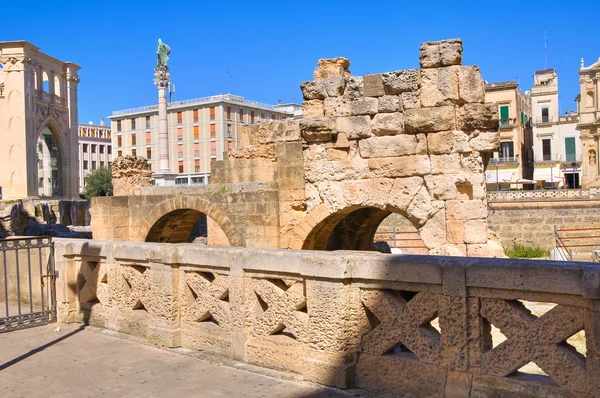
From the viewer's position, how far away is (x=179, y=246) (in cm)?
567

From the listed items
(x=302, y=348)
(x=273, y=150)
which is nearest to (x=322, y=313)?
(x=302, y=348)

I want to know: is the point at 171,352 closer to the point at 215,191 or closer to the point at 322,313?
the point at 322,313

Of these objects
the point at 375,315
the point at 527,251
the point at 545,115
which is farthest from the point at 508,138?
the point at 375,315

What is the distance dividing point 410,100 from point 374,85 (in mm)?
593

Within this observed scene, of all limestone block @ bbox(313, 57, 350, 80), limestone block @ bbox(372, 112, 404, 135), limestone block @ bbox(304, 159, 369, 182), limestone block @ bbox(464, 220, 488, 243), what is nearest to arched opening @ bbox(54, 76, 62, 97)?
limestone block @ bbox(313, 57, 350, 80)

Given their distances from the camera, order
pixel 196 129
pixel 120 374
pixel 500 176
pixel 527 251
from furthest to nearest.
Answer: pixel 196 129 < pixel 500 176 < pixel 527 251 < pixel 120 374

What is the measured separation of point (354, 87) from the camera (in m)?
9.39

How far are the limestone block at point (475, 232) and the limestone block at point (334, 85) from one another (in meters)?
2.67

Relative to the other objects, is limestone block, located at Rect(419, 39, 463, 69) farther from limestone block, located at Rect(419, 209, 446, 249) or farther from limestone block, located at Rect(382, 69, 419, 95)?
limestone block, located at Rect(419, 209, 446, 249)

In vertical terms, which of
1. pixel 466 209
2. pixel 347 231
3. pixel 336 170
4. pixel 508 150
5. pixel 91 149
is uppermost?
pixel 91 149

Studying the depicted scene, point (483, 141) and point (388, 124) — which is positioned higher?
point (388, 124)

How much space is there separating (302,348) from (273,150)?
8249mm

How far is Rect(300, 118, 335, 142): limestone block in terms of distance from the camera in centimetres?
952

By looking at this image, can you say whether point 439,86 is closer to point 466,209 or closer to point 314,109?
point 466,209
